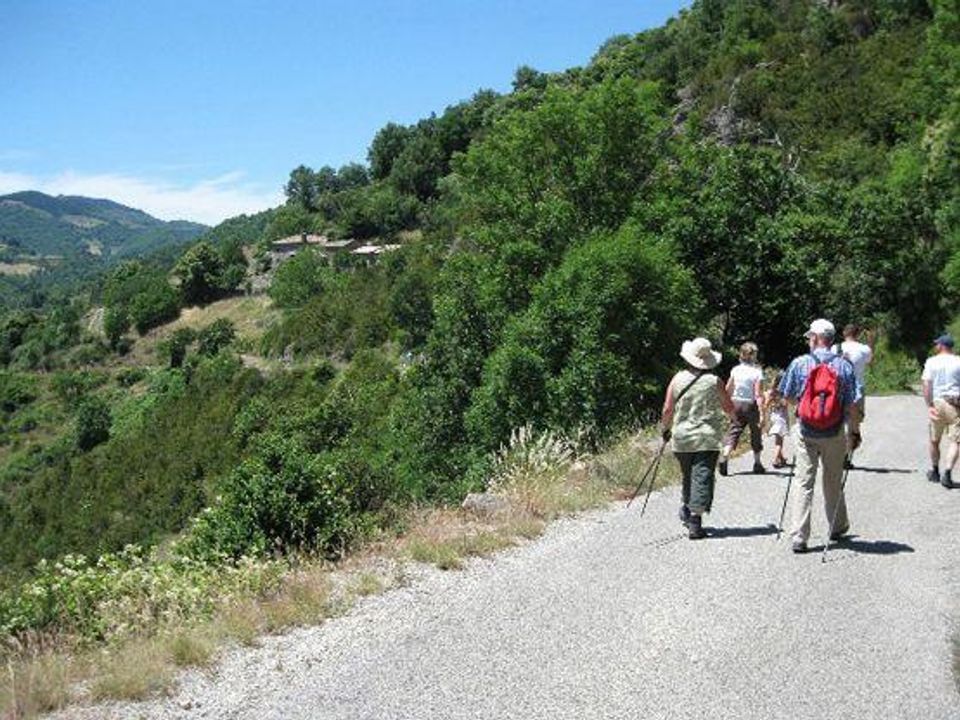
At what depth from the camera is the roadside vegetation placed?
7.94 metres

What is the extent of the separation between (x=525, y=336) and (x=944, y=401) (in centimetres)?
1258

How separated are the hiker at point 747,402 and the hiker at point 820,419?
4029 millimetres

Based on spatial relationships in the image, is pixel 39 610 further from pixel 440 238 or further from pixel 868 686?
pixel 440 238

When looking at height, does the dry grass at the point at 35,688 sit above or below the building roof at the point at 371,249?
below

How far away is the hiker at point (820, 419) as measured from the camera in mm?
7586

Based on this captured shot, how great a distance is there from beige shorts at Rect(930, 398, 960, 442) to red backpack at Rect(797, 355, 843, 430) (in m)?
3.77

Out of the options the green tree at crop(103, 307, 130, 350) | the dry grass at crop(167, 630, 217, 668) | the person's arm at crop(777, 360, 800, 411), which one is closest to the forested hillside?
the dry grass at crop(167, 630, 217, 668)

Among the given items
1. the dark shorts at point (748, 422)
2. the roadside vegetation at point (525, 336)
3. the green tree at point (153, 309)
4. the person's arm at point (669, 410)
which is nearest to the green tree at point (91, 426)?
the roadside vegetation at point (525, 336)

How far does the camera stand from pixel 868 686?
5.14 m

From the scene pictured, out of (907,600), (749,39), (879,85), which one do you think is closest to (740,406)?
(907,600)

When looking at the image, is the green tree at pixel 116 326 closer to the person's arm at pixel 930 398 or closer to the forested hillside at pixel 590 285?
the forested hillside at pixel 590 285

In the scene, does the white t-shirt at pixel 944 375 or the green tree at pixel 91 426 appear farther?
the green tree at pixel 91 426

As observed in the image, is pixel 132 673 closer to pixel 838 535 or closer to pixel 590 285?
pixel 838 535

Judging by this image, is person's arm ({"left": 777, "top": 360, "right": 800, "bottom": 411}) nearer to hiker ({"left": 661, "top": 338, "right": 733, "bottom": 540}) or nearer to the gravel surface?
hiker ({"left": 661, "top": 338, "right": 733, "bottom": 540})
